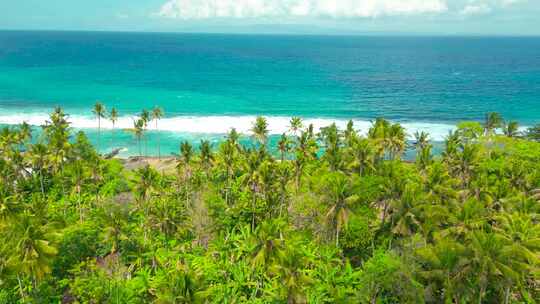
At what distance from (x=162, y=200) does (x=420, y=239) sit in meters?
35.4

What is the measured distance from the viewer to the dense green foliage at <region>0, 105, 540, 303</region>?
117ft

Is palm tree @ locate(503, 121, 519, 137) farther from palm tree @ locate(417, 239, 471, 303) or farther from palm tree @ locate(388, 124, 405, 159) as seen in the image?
palm tree @ locate(417, 239, 471, 303)

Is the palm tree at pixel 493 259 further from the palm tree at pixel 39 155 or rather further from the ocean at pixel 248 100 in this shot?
the ocean at pixel 248 100

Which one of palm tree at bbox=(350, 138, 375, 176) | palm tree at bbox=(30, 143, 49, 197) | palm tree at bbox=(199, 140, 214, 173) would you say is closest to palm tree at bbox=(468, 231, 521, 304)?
palm tree at bbox=(350, 138, 375, 176)

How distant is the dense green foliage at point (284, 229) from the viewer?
3578 centimetres

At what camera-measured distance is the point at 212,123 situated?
12000 cm

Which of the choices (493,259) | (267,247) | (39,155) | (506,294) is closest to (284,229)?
(267,247)

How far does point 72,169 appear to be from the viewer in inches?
2269

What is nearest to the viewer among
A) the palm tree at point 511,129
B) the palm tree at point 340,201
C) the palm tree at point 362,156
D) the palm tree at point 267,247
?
the palm tree at point 267,247

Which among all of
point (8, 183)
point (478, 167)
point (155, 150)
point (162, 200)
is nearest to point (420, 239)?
point (478, 167)

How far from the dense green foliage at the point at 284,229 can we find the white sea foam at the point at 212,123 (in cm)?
4383

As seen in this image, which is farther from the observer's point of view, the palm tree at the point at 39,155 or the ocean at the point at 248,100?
the ocean at the point at 248,100

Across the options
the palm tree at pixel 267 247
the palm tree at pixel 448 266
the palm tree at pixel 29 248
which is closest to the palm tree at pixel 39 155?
the palm tree at pixel 29 248

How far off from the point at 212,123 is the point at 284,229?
78.9m
